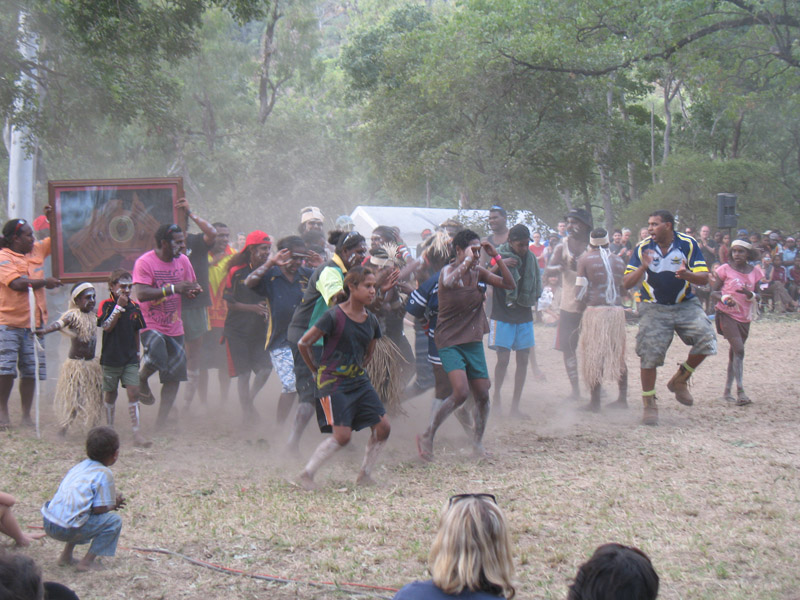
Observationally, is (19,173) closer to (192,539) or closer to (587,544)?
(192,539)

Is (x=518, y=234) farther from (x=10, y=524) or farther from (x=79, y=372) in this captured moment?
(x=10, y=524)

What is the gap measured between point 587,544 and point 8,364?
5.61 m

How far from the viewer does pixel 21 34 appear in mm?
12469

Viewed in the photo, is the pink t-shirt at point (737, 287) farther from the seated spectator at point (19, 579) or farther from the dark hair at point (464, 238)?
the seated spectator at point (19, 579)

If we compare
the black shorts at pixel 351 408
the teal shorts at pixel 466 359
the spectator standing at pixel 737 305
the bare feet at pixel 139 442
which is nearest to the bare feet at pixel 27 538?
the black shorts at pixel 351 408

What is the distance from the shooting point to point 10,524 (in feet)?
15.0

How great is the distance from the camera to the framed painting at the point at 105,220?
8195 mm

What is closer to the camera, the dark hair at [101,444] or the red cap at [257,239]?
the dark hair at [101,444]

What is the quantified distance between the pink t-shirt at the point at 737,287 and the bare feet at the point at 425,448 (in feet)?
14.2

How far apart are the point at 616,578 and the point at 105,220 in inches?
282

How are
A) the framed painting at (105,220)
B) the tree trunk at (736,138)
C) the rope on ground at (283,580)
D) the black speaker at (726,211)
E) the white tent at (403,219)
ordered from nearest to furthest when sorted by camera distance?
the rope on ground at (283,580), the framed painting at (105,220), the black speaker at (726,211), the white tent at (403,219), the tree trunk at (736,138)

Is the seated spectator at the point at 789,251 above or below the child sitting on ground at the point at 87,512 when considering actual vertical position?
above

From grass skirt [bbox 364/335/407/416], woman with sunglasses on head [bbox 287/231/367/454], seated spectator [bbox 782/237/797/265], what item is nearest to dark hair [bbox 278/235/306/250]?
woman with sunglasses on head [bbox 287/231/367/454]

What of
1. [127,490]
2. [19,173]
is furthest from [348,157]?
[127,490]
